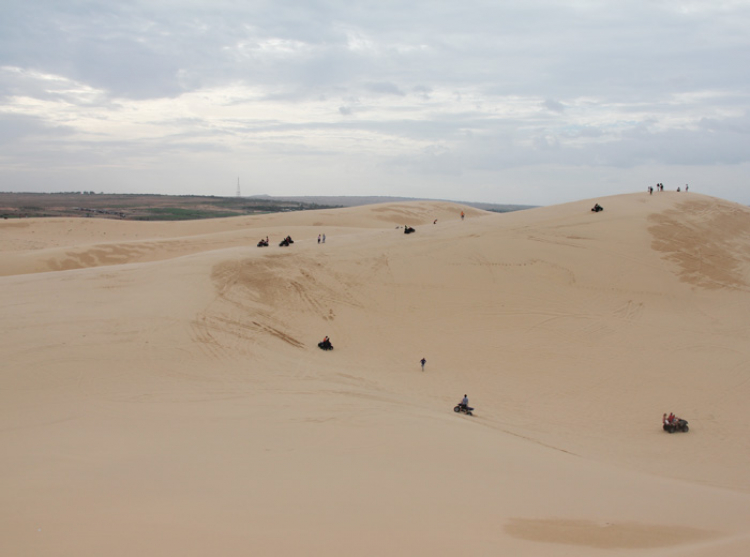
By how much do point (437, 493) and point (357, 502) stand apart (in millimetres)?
1103

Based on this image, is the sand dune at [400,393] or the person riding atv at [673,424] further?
the person riding atv at [673,424]

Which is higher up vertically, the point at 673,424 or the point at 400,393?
the point at 400,393

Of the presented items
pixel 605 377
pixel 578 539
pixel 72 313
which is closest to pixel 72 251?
pixel 72 313

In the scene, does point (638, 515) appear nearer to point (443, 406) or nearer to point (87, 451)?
point (443, 406)

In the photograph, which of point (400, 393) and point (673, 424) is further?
point (400, 393)

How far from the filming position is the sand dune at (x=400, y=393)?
5.73m

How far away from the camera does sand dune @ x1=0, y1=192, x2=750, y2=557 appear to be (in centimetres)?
573

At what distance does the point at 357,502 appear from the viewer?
6195mm

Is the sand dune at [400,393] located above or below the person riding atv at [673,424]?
above

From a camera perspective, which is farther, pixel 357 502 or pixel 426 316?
pixel 426 316

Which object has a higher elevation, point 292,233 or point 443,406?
point 292,233

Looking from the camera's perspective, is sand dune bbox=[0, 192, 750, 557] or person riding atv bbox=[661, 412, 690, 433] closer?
sand dune bbox=[0, 192, 750, 557]

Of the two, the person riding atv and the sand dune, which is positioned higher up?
the sand dune

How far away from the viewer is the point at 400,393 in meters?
13.2
